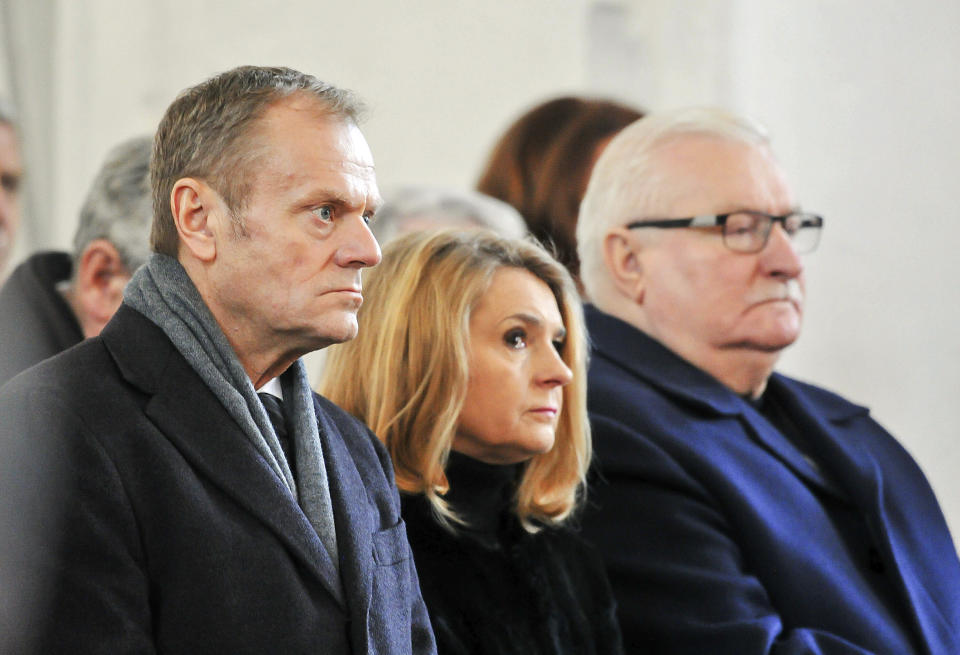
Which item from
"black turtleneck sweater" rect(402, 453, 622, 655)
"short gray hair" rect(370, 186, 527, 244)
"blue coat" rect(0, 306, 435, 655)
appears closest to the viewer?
"blue coat" rect(0, 306, 435, 655)

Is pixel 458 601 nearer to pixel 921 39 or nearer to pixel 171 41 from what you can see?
pixel 171 41

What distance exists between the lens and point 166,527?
4.87ft

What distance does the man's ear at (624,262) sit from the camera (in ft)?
9.74

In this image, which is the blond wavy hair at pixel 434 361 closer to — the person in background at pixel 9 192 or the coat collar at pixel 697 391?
the coat collar at pixel 697 391

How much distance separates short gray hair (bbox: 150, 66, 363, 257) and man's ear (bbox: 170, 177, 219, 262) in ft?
0.05

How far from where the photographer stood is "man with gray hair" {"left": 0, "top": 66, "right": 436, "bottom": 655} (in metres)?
1.46

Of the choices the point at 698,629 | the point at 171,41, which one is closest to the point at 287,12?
the point at 171,41

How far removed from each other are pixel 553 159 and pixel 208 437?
236 centimetres

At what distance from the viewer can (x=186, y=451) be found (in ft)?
5.02

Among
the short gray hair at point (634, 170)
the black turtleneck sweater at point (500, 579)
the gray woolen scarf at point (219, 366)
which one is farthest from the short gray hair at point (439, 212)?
the gray woolen scarf at point (219, 366)

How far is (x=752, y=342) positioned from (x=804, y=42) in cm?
300

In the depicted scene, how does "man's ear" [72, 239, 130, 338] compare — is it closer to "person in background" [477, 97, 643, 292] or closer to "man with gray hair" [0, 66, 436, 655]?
"man with gray hair" [0, 66, 436, 655]

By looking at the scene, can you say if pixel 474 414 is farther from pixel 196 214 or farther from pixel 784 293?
pixel 784 293

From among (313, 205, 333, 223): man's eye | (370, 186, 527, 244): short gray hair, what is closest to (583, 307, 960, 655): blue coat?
(370, 186, 527, 244): short gray hair
